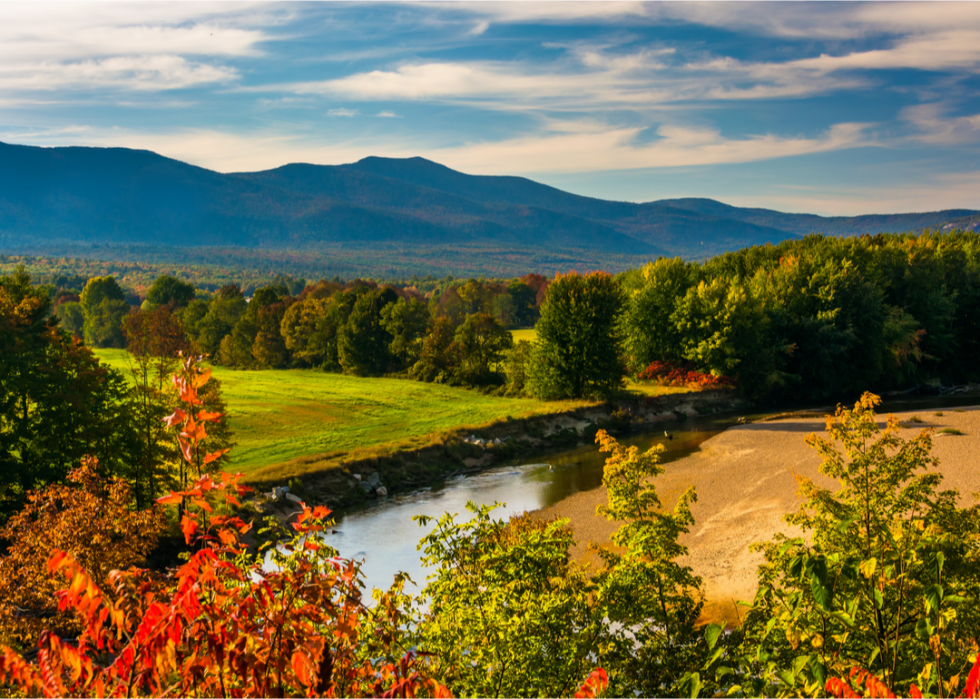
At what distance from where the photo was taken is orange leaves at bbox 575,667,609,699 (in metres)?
4.25

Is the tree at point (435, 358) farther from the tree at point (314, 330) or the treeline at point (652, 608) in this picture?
the treeline at point (652, 608)

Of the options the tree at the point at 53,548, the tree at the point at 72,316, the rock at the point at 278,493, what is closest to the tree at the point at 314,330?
the tree at the point at 72,316

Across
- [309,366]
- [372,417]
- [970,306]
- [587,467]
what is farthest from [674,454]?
[309,366]

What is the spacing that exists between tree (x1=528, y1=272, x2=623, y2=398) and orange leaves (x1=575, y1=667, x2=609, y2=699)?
4824cm

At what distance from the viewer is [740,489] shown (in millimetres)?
30891

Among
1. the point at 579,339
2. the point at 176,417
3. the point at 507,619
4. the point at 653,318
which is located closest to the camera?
the point at 176,417

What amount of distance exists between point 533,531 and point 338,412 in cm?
4292

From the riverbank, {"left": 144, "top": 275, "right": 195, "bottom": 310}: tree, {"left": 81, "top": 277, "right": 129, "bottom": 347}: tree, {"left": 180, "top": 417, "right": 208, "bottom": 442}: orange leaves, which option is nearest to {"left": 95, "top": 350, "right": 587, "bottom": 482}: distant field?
the riverbank

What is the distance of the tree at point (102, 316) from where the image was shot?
94.7m

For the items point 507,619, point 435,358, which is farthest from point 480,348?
point 507,619

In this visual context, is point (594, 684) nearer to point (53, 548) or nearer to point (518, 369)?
point (53, 548)

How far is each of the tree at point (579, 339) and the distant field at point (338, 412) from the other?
6.13 feet

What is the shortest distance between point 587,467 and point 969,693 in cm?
3521

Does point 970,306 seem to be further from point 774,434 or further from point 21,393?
point 21,393
